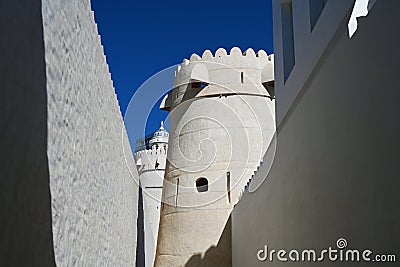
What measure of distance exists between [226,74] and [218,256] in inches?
164

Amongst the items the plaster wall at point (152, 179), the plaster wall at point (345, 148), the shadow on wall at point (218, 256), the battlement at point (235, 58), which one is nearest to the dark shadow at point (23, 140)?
the plaster wall at point (345, 148)

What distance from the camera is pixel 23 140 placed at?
1.81 m

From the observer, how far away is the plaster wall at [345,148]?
2.52 metres

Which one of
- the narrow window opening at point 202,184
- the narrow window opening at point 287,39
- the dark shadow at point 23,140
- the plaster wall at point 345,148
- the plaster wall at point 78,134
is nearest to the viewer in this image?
the dark shadow at point 23,140

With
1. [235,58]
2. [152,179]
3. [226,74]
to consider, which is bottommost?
[152,179]

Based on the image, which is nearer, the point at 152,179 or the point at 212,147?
the point at 212,147

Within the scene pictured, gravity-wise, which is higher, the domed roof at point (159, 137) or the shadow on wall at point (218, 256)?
the domed roof at point (159, 137)

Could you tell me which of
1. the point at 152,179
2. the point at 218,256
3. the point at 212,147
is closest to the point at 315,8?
the point at 212,147

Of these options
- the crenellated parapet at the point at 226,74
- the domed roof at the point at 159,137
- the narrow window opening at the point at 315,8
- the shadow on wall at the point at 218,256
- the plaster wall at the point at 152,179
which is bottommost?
the shadow on wall at the point at 218,256

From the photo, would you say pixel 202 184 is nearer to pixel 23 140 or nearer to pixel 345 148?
pixel 345 148

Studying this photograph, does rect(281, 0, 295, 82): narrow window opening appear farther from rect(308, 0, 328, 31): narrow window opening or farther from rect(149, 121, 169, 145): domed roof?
rect(149, 121, 169, 145): domed roof

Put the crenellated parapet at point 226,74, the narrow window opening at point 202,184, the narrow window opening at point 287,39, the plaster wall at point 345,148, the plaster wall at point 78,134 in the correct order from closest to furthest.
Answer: the plaster wall at point 78,134 → the plaster wall at point 345,148 → the narrow window opening at point 287,39 → the narrow window opening at point 202,184 → the crenellated parapet at point 226,74

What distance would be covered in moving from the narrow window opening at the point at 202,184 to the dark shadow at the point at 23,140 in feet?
28.8

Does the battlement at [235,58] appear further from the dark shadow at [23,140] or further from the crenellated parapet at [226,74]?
the dark shadow at [23,140]
